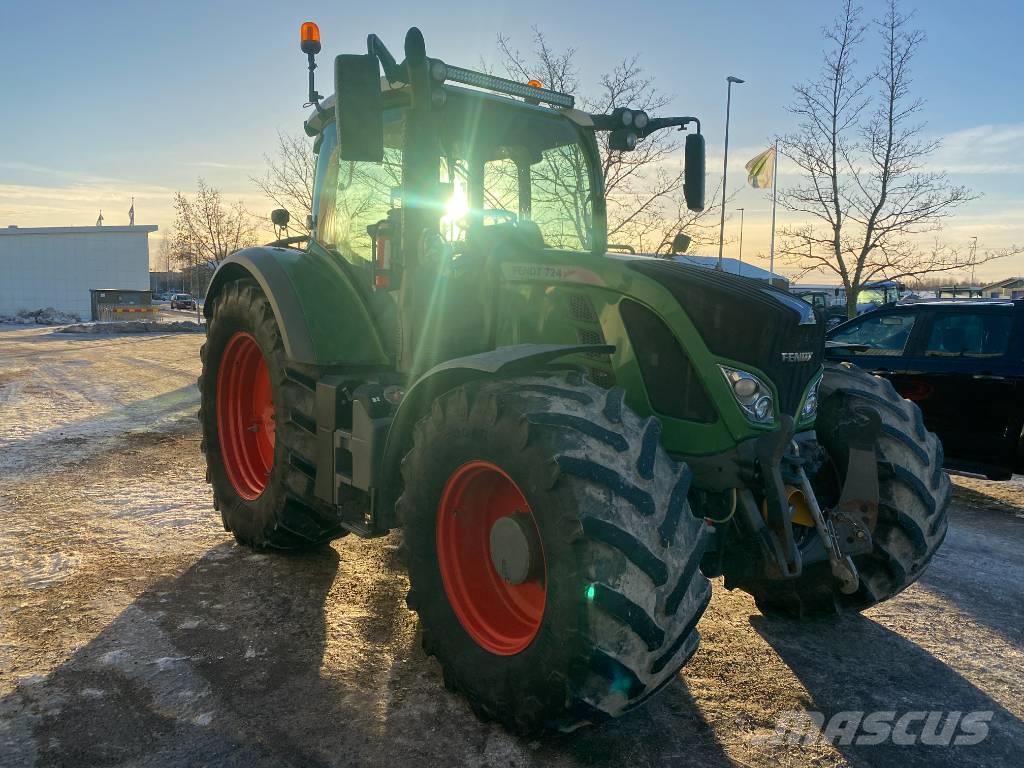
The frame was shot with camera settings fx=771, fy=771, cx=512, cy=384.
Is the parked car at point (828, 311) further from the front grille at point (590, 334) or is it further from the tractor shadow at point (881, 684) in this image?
the tractor shadow at point (881, 684)

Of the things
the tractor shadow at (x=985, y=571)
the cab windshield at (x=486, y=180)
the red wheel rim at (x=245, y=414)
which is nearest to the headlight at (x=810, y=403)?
the cab windshield at (x=486, y=180)

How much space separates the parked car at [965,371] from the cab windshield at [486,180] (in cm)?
283

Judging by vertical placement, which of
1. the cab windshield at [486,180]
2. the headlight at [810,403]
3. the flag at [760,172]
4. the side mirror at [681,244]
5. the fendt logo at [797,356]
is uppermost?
the flag at [760,172]

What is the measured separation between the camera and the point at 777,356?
2994 millimetres

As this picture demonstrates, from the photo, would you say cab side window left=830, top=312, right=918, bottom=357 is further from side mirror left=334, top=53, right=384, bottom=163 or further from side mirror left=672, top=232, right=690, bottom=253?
side mirror left=334, top=53, right=384, bottom=163

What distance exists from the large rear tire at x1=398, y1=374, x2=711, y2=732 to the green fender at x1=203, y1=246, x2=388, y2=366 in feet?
4.27

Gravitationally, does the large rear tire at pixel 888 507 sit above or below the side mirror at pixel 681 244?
below

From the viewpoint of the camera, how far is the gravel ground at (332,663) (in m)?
2.74

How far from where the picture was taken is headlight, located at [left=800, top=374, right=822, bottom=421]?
10.8ft

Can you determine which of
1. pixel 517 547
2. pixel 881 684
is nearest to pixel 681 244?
pixel 517 547

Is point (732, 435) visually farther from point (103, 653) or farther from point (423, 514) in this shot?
point (103, 653)

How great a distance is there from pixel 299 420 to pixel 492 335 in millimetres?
1266

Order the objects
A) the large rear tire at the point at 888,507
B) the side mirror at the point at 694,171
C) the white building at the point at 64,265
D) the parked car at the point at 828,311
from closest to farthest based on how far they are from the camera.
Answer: the large rear tire at the point at 888,507, the parked car at the point at 828,311, the side mirror at the point at 694,171, the white building at the point at 64,265

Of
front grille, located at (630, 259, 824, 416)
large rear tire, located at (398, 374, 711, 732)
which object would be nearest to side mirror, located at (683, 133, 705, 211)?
front grille, located at (630, 259, 824, 416)
